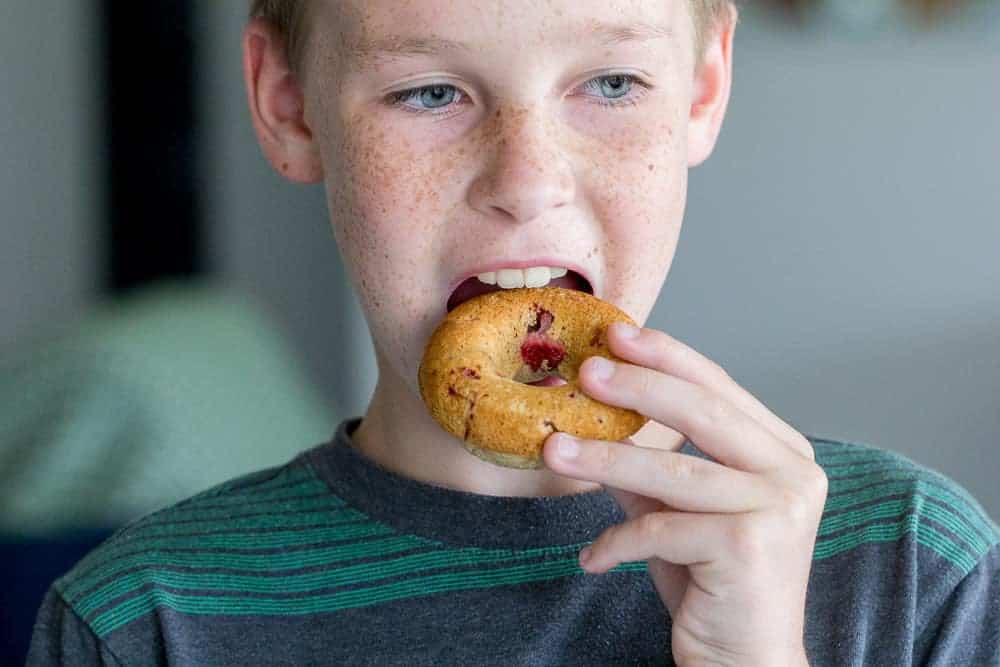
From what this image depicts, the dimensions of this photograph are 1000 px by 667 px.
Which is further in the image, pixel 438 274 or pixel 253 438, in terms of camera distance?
pixel 253 438

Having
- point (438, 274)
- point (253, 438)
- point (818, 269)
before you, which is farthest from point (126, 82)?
point (438, 274)

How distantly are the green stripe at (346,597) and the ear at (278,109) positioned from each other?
41cm

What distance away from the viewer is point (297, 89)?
54.6 inches

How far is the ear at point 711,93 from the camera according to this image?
1376mm

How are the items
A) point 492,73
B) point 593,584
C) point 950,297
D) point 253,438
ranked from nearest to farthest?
point 492,73 → point 593,584 → point 253,438 → point 950,297

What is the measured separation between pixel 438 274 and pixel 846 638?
477mm

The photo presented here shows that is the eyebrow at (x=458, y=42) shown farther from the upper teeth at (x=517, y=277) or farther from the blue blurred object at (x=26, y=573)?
the blue blurred object at (x=26, y=573)

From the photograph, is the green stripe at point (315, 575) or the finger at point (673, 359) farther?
the green stripe at point (315, 575)

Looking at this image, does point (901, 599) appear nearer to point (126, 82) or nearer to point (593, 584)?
point (593, 584)

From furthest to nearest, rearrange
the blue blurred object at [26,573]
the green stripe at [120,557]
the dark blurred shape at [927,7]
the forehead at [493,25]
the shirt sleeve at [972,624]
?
1. the dark blurred shape at [927,7]
2. the blue blurred object at [26,573]
3. the green stripe at [120,557]
4. the shirt sleeve at [972,624]
5. the forehead at [493,25]

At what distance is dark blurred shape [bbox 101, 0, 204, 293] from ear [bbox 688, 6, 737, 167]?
9.33 ft

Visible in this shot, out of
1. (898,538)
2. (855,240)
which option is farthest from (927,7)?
(898,538)

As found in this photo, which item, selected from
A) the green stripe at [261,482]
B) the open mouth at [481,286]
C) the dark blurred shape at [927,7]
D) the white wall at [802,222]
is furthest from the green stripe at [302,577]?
the dark blurred shape at [927,7]

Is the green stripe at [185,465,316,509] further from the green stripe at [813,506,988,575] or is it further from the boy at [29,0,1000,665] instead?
the green stripe at [813,506,988,575]
